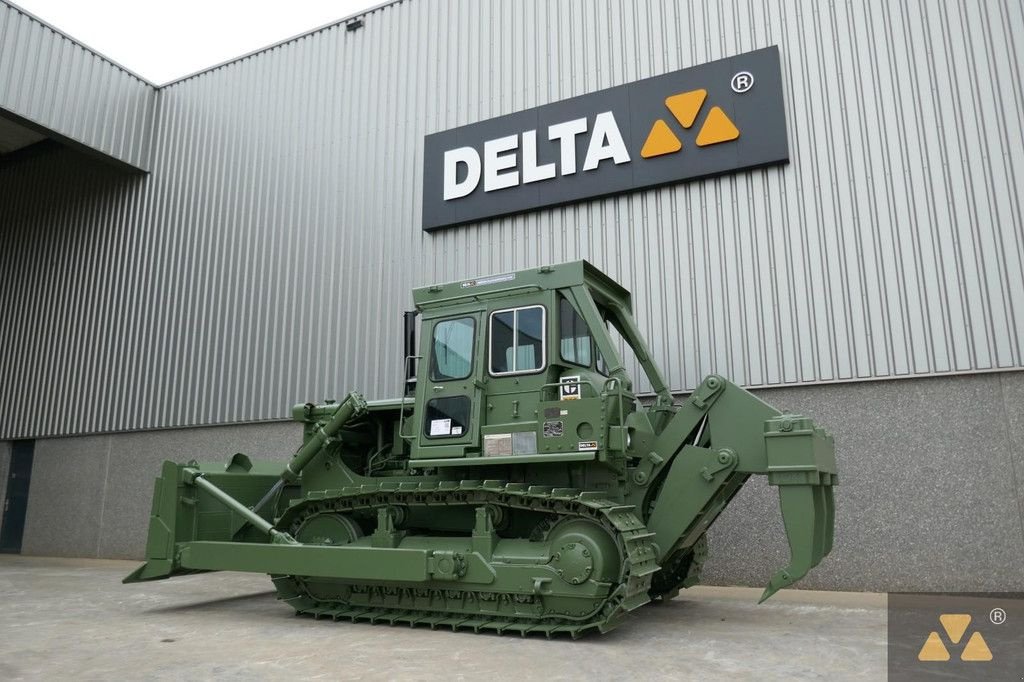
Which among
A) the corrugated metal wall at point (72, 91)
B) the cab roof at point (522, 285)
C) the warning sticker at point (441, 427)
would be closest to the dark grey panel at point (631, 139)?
the cab roof at point (522, 285)

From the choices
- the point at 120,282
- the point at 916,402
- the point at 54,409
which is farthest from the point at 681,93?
the point at 54,409

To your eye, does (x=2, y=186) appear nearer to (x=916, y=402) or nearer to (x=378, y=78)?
(x=378, y=78)

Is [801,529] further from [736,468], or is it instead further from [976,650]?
[976,650]

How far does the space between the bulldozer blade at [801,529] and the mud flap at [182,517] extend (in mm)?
6279

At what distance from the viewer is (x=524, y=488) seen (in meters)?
7.01

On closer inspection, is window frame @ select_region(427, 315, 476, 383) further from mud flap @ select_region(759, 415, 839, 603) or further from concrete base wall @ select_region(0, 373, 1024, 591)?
concrete base wall @ select_region(0, 373, 1024, 591)

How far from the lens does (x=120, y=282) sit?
16.9 meters

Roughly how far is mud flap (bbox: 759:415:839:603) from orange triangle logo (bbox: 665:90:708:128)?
20.5 ft

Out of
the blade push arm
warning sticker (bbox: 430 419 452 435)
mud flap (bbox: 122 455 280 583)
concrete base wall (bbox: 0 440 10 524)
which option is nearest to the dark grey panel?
the blade push arm

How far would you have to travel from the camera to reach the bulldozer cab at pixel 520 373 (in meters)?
6.88

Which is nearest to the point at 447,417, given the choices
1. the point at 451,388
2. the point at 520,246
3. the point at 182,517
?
the point at 451,388

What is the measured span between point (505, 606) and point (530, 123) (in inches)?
338

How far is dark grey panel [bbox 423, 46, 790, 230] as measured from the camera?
10.7m

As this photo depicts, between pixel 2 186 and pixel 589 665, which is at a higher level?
pixel 2 186
